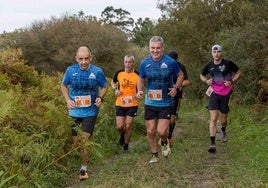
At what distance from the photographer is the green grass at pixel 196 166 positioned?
641cm

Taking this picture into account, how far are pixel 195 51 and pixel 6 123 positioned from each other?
15.7m

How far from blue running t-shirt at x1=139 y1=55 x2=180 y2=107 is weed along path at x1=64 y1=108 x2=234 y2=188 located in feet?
3.61

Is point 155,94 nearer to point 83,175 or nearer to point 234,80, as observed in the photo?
point 83,175

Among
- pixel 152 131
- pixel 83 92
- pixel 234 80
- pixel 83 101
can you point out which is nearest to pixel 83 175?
pixel 83 101

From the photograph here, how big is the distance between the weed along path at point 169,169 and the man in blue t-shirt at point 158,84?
0.46 m

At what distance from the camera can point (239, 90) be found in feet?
46.3

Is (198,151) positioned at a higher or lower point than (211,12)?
lower

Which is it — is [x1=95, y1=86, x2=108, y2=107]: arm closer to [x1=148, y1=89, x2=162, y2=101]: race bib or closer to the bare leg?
[x1=148, y1=89, x2=162, y2=101]: race bib

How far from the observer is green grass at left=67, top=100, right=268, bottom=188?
6406 mm

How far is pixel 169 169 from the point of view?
718cm

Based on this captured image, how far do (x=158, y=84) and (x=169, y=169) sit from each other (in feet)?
4.86

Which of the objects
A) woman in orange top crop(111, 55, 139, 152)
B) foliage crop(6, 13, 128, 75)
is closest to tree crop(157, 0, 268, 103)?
woman in orange top crop(111, 55, 139, 152)

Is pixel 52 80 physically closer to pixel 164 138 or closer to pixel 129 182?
pixel 164 138

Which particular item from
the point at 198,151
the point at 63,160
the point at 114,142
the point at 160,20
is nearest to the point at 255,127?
the point at 198,151
